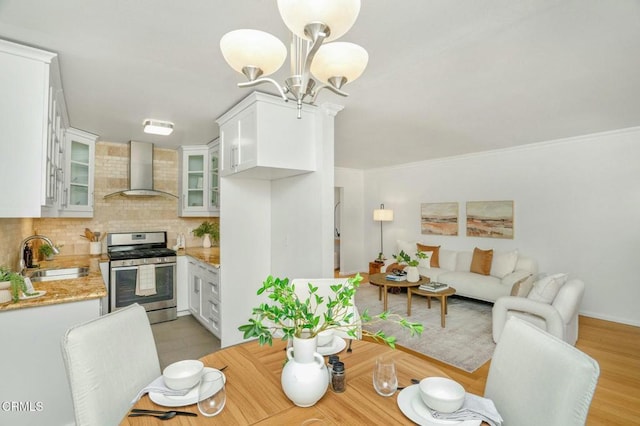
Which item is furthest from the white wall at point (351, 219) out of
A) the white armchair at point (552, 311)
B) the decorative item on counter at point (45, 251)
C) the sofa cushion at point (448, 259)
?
the decorative item on counter at point (45, 251)

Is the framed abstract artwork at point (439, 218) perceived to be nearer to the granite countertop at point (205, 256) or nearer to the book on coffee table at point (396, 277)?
the book on coffee table at point (396, 277)

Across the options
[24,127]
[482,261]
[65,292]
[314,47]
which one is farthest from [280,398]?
[482,261]

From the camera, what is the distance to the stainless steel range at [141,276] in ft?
12.2

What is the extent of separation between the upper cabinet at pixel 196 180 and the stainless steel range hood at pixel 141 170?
0.29m

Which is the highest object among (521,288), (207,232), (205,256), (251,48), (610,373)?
(251,48)

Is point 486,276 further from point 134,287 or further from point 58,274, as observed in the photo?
point 58,274

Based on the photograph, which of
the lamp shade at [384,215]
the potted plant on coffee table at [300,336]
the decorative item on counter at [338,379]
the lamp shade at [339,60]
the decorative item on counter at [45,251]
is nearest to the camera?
the potted plant on coffee table at [300,336]

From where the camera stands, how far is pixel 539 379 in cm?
103

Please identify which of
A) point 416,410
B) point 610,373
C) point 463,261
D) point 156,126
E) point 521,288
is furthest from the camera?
point 463,261

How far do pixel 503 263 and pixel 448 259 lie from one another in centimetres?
94

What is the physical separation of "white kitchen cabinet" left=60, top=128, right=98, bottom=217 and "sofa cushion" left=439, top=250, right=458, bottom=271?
5.47m

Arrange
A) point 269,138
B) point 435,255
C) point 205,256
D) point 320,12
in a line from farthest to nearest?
1. point 435,255
2. point 205,256
3. point 269,138
4. point 320,12

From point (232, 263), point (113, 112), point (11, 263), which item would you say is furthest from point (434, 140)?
point (11, 263)

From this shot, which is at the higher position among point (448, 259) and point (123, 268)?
point (123, 268)
